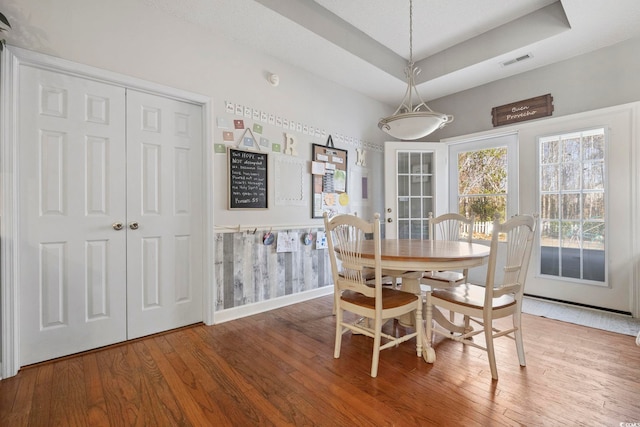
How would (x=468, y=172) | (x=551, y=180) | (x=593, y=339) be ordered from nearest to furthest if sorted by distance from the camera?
(x=593, y=339), (x=551, y=180), (x=468, y=172)

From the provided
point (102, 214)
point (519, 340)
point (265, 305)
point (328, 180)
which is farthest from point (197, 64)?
point (519, 340)

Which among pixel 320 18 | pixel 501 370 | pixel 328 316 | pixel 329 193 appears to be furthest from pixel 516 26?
pixel 328 316

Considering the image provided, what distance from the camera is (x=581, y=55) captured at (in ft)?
9.78

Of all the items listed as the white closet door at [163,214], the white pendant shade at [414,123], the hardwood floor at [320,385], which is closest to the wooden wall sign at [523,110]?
the white pendant shade at [414,123]

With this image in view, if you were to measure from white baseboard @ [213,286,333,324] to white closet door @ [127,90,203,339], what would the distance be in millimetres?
215

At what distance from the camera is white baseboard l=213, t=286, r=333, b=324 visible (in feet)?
8.75

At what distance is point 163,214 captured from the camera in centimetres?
242

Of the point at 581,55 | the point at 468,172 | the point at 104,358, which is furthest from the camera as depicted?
the point at 468,172

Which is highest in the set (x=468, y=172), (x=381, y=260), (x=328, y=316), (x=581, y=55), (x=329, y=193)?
(x=581, y=55)

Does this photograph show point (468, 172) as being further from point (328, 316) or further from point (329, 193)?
point (328, 316)

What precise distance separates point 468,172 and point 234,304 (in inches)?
135

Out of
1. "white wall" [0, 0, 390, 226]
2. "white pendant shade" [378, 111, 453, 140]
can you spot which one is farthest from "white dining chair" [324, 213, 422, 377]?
"white wall" [0, 0, 390, 226]

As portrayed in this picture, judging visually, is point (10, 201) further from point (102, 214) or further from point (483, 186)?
point (483, 186)

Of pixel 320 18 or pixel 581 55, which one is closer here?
pixel 320 18
